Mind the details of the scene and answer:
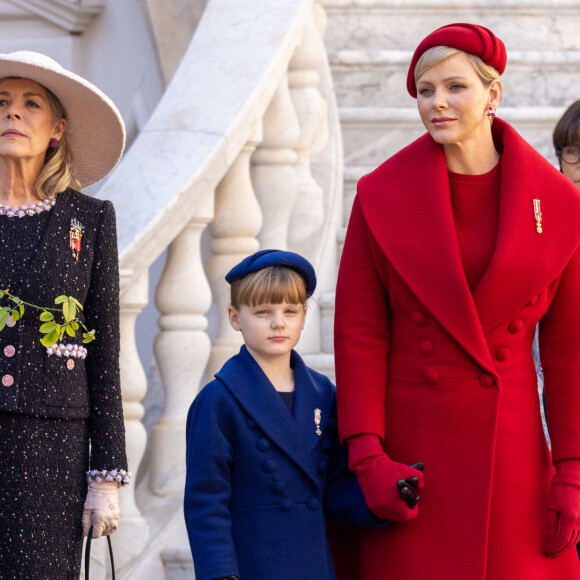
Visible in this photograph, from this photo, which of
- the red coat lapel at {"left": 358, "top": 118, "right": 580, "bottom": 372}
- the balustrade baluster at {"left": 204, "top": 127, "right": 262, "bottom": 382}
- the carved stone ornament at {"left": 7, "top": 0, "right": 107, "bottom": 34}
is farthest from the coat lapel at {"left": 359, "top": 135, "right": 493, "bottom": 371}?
the carved stone ornament at {"left": 7, "top": 0, "right": 107, "bottom": 34}

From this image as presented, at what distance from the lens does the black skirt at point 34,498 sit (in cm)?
245

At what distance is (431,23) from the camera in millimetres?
5195

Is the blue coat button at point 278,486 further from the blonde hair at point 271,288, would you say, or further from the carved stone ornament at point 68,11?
the carved stone ornament at point 68,11

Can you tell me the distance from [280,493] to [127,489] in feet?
2.64

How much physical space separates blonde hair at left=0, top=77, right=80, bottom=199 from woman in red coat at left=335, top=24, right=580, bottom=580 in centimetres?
64

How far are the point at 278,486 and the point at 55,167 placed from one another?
0.83 metres

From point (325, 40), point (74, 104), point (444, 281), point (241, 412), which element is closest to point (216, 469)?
point (241, 412)

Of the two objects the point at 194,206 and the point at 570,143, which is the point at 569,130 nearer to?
the point at 570,143

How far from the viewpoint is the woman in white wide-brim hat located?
246 cm

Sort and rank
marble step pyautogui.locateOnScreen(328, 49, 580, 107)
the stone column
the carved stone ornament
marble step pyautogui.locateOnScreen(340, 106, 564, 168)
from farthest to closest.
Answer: the carved stone ornament
marble step pyautogui.locateOnScreen(328, 49, 580, 107)
marble step pyautogui.locateOnScreen(340, 106, 564, 168)
the stone column

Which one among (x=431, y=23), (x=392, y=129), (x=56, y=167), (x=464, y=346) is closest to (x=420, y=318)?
(x=464, y=346)

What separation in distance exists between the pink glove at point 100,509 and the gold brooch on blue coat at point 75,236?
0.48 meters

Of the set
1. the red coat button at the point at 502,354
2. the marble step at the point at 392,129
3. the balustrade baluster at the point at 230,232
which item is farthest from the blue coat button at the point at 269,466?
the marble step at the point at 392,129

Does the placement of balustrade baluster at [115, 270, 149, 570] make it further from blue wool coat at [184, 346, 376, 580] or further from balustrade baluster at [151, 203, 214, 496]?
blue wool coat at [184, 346, 376, 580]
